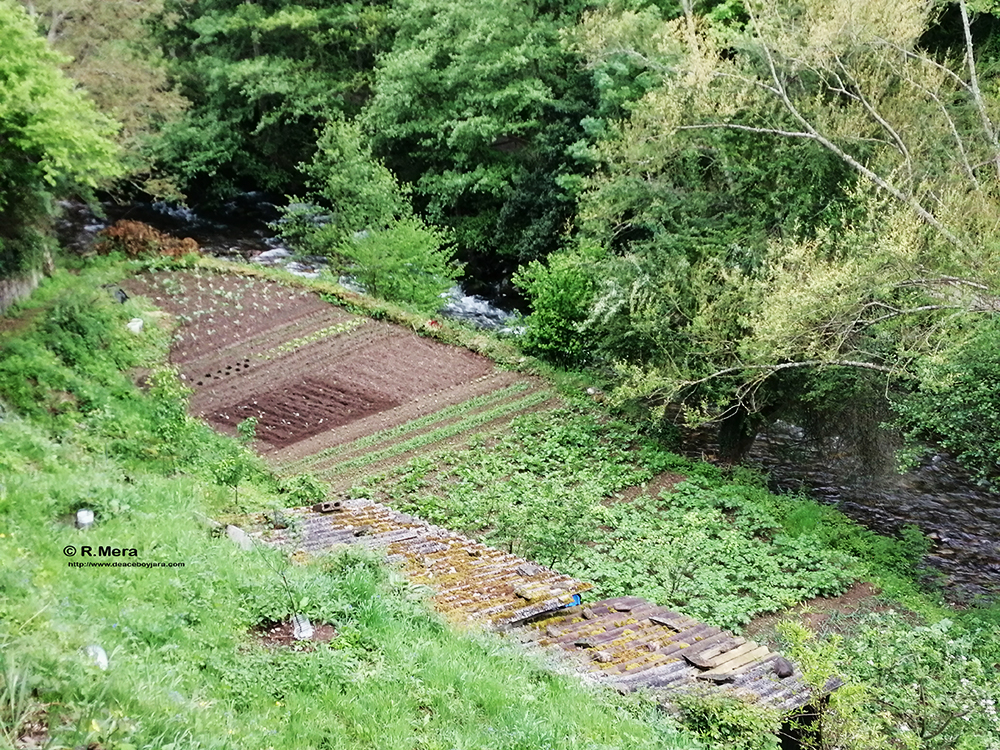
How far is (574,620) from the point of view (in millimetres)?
6969

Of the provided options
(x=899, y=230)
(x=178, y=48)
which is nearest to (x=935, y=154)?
(x=899, y=230)

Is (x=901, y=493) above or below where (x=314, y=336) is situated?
above

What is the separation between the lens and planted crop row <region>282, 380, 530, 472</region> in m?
14.0

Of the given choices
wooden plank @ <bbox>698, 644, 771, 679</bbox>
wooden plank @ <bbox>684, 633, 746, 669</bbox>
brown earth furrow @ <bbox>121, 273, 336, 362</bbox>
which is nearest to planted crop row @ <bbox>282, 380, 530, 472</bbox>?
brown earth furrow @ <bbox>121, 273, 336, 362</bbox>

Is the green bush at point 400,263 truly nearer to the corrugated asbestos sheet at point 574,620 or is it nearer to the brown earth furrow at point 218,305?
the brown earth furrow at point 218,305

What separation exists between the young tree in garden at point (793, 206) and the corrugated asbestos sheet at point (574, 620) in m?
5.52

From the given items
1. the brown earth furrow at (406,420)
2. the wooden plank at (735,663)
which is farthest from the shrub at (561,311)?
the wooden plank at (735,663)

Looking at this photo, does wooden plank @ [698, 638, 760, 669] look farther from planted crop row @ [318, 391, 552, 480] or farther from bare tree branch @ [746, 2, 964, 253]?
planted crop row @ [318, 391, 552, 480]

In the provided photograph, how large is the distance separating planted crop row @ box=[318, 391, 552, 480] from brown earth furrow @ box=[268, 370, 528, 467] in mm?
440

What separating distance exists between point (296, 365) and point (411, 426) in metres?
3.26

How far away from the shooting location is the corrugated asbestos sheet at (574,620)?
19.5ft

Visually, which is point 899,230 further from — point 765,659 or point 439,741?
point 439,741

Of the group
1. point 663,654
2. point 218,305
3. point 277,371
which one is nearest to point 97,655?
point 663,654

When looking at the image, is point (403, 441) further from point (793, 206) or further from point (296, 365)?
point (793, 206)
